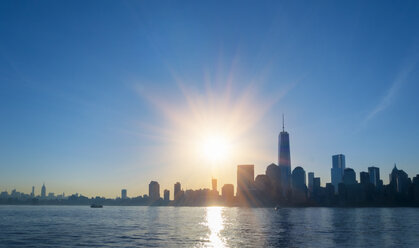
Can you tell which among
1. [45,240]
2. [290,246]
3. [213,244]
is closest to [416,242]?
[290,246]

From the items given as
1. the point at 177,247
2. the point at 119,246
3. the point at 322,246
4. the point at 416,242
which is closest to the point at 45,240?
the point at 119,246

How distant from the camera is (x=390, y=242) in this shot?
91750 millimetres

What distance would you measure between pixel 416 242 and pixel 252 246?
141 feet

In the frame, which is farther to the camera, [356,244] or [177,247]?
[356,244]

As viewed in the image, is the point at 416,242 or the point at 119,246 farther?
the point at 416,242

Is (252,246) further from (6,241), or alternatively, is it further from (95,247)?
(6,241)

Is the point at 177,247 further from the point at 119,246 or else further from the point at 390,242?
the point at 390,242

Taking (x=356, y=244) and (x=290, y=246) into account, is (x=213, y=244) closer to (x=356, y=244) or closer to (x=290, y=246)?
(x=290, y=246)

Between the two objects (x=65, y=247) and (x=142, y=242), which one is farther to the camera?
(x=142, y=242)

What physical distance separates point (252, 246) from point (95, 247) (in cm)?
3518

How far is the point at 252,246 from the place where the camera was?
8312 centimetres

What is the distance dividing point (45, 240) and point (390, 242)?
8730 cm

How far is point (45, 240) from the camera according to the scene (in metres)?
90.7

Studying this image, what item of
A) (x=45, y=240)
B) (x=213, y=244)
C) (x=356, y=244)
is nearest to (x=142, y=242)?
(x=213, y=244)
